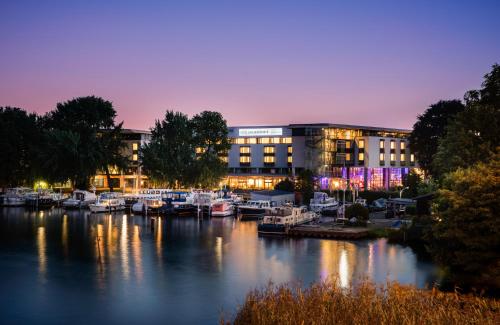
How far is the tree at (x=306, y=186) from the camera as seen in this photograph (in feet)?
325

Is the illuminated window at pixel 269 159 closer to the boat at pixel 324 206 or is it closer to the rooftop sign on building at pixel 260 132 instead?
the rooftop sign on building at pixel 260 132

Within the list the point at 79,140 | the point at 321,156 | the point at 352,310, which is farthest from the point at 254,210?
the point at 352,310

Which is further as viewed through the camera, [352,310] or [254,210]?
[254,210]

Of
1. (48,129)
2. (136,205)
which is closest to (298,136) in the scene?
(136,205)

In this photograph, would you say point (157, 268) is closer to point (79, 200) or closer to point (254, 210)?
point (254, 210)

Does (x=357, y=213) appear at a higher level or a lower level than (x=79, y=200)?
lower

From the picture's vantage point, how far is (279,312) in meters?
20.5

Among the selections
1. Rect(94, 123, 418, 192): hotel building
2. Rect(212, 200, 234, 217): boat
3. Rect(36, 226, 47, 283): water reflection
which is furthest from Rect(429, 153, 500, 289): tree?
Rect(94, 123, 418, 192): hotel building

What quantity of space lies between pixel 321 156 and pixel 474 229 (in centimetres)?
8686

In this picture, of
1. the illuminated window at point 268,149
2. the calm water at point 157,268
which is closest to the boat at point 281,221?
the calm water at point 157,268

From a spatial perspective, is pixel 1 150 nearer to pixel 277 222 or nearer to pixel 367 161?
pixel 277 222

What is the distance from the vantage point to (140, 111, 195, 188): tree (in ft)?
347

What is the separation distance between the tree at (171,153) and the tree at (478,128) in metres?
63.0

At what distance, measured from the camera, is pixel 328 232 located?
6150 cm
